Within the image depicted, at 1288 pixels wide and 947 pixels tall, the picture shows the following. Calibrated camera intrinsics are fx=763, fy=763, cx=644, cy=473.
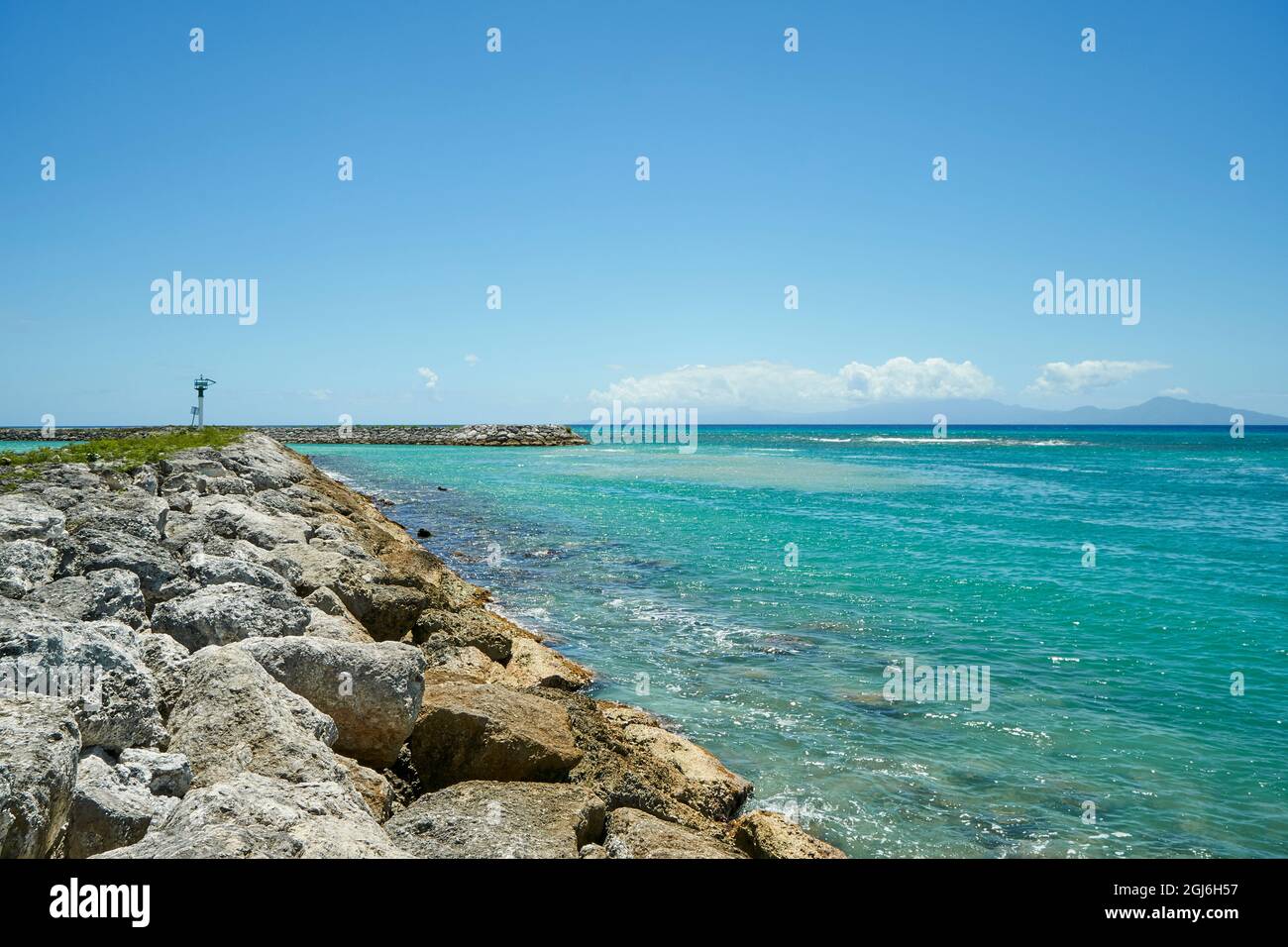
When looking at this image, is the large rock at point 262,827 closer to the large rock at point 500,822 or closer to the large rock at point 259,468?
the large rock at point 500,822

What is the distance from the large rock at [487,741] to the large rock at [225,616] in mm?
1711

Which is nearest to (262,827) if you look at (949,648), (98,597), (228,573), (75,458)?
(98,597)

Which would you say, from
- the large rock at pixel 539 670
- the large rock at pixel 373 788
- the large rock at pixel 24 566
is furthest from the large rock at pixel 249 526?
the large rock at pixel 373 788

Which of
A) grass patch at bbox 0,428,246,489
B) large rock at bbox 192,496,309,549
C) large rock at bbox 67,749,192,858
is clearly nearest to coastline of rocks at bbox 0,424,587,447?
grass patch at bbox 0,428,246,489

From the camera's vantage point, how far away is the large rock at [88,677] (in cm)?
463

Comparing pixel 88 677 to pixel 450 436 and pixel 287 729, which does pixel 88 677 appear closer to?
pixel 287 729

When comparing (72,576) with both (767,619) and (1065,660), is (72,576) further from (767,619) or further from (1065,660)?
(1065,660)

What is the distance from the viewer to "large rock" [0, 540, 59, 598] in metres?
6.95

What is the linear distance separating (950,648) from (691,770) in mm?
7724

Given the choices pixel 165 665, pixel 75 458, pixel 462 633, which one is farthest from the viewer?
pixel 75 458

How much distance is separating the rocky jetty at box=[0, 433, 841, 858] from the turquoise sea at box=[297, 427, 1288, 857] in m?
2.10

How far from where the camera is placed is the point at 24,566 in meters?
7.43

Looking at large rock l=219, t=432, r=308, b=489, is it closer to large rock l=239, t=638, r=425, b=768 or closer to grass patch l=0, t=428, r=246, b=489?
grass patch l=0, t=428, r=246, b=489

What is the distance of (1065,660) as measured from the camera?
13500mm
